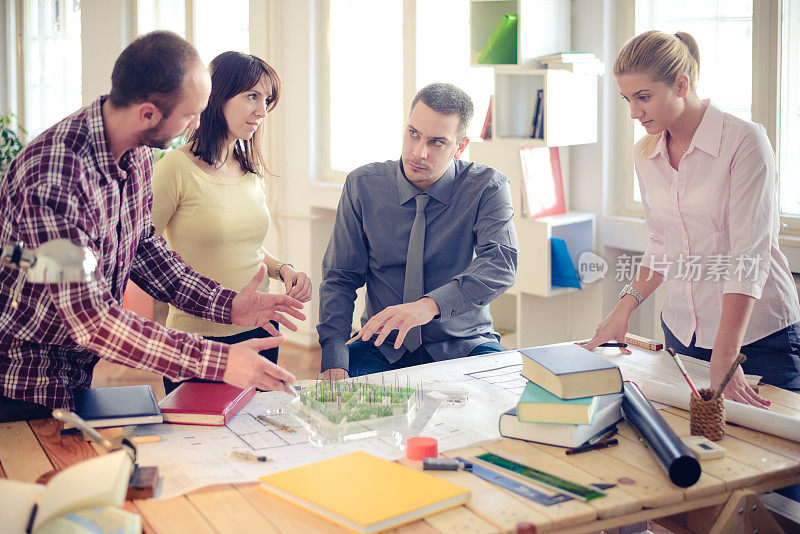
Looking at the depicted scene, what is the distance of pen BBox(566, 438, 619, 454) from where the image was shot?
5.39 feet

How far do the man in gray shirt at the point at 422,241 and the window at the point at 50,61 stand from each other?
615cm

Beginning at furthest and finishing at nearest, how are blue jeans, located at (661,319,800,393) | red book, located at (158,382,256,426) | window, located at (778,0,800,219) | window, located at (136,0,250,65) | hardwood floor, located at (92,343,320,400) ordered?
window, located at (136,0,250,65)
hardwood floor, located at (92,343,320,400)
window, located at (778,0,800,219)
blue jeans, located at (661,319,800,393)
red book, located at (158,382,256,426)

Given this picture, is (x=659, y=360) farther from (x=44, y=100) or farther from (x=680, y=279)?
(x=44, y=100)

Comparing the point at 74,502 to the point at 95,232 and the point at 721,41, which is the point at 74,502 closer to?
the point at 95,232

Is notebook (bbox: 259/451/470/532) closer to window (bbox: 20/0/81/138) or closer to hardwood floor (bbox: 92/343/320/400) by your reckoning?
hardwood floor (bbox: 92/343/320/400)

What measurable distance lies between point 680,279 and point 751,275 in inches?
11.8

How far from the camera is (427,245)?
102 inches

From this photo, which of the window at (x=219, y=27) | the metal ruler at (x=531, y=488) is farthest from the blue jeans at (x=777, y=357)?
the window at (x=219, y=27)

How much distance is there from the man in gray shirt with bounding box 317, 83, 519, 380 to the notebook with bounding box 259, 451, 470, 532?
0.92 meters

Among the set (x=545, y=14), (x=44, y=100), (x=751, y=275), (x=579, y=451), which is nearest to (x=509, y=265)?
(x=751, y=275)

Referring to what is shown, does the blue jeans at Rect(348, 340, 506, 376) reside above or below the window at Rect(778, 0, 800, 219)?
below

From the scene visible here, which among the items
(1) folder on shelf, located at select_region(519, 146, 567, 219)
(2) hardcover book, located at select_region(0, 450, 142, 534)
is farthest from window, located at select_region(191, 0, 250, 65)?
(2) hardcover book, located at select_region(0, 450, 142, 534)

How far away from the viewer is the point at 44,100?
8312mm

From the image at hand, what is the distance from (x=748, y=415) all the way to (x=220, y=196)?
156 cm
